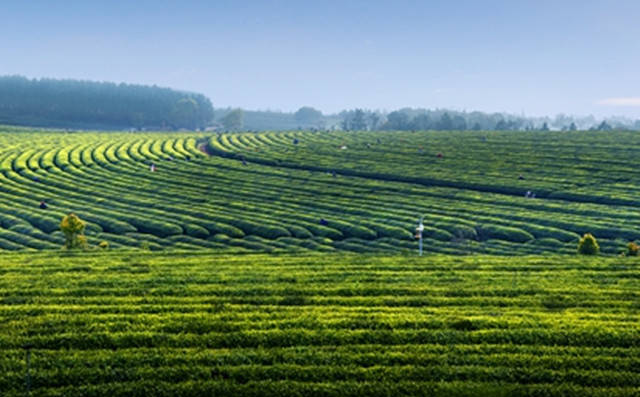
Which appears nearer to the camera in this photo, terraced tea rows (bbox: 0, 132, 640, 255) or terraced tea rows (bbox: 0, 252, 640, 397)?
terraced tea rows (bbox: 0, 252, 640, 397)

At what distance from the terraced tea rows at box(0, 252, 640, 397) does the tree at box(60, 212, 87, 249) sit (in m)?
Answer: 11.2

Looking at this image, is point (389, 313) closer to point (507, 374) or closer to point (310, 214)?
point (507, 374)

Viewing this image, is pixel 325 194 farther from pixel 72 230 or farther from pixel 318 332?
pixel 318 332

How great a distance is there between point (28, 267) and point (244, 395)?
20.5 m

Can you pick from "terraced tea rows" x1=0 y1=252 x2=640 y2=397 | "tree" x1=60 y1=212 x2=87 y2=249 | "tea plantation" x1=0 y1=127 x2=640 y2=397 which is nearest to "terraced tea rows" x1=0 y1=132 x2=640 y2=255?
"tea plantation" x1=0 y1=127 x2=640 y2=397

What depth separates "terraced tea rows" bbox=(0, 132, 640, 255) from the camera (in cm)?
5481

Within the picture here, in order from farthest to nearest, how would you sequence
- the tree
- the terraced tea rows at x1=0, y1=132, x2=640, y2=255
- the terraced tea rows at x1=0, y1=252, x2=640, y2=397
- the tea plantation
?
1. the terraced tea rows at x1=0, y1=132, x2=640, y2=255
2. the tree
3. the tea plantation
4. the terraced tea rows at x1=0, y1=252, x2=640, y2=397

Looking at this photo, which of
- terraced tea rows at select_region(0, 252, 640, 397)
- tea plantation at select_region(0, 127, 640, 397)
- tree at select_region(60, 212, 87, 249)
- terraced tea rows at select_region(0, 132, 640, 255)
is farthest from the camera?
terraced tea rows at select_region(0, 132, 640, 255)

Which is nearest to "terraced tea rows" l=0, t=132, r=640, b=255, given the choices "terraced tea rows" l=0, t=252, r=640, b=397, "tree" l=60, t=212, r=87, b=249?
"tree" l=60, t=212, r=87, b=249

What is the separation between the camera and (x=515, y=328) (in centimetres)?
2155

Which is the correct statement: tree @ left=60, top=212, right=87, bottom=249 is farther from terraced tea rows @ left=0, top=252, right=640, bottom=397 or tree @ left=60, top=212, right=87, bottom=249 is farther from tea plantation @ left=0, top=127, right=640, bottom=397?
terraced tea rows @ left=0, top=252, right=640, bottom=397

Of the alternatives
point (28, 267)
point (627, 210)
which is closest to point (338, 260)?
point (28, 267)

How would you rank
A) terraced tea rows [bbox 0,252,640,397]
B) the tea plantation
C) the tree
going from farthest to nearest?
the tree
the tea plantation
terraced tea rows [bbox 0,252,640,397]

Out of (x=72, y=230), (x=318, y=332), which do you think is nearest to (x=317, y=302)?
(x=318, y=332)
